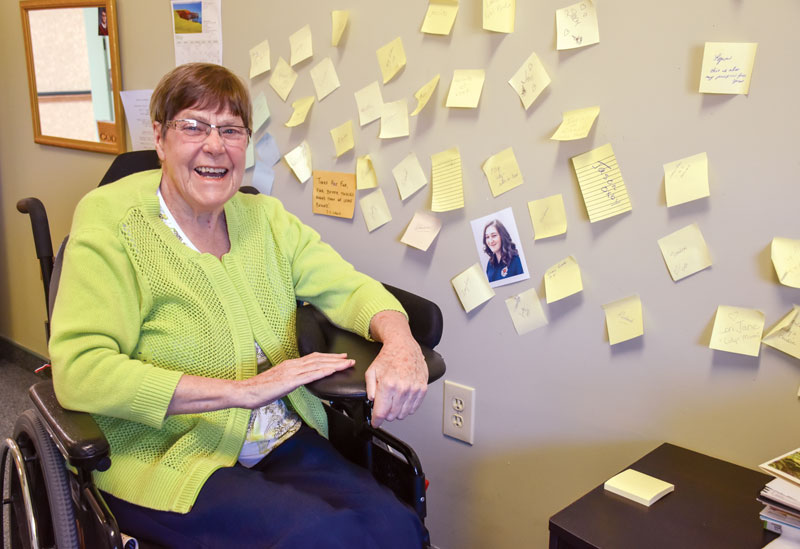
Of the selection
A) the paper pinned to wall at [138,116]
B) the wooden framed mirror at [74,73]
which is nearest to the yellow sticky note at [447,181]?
the paper pinned to wall at [138,116]

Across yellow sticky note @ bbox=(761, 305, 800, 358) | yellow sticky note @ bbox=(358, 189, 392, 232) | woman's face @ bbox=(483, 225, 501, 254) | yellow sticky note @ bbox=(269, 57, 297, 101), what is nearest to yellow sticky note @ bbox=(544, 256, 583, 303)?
woman's face @ bbox=(483, 225, 501, 254)

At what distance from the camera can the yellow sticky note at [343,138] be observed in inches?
64.8

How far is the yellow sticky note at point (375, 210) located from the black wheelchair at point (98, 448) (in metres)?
0.34

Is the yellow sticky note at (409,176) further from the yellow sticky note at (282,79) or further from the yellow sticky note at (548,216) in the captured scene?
the yellow sticky note at (282,79)

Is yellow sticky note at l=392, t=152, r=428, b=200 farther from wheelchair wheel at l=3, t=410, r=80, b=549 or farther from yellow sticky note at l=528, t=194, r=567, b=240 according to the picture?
wheelchair wheel at l=3, t=410, r=80, b=549

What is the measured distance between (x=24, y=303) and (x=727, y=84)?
9.80 feet

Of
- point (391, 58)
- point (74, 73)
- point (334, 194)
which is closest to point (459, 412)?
point (334, 194)

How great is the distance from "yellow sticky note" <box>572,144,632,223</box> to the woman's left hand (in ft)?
1.44

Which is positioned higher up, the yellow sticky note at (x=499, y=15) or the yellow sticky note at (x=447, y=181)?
the yellow sticky note at (x=499, y=15)

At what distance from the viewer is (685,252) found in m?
1.15

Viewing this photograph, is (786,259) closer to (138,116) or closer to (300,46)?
A: (300,46)

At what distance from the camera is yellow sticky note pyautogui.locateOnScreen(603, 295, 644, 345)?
1226 mm

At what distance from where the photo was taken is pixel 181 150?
3.84ft

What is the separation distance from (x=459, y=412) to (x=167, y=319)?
0.75 meters
